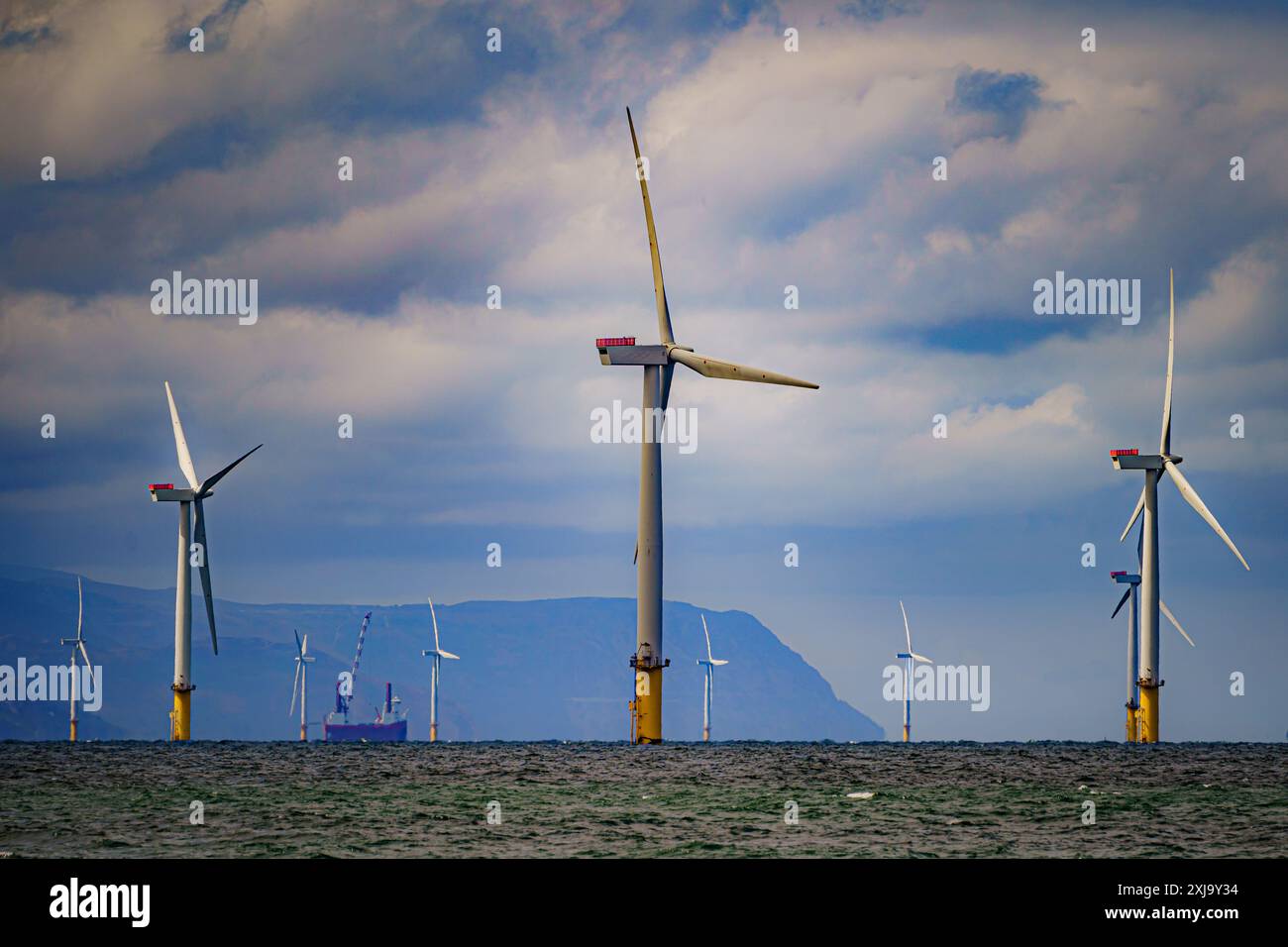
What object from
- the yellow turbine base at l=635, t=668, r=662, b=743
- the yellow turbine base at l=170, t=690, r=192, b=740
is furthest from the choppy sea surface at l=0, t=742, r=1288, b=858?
the yellow turbine base at l=170, t=690, r=192, b=740

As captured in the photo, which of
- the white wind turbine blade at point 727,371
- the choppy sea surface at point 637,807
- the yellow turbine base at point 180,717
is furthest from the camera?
the yellow turbine base at point 180,717

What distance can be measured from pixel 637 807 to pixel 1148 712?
112881 millimetres

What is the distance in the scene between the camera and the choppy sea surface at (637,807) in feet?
217

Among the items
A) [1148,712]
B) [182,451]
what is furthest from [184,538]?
[1148,712]

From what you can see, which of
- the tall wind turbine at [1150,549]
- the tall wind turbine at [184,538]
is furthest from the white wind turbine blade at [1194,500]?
the tall wind turbine at [184,538]

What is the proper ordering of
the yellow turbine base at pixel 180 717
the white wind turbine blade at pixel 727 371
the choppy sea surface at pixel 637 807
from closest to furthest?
the choppy sea surface at pixel 637 807
the white wind turbine blade at pixel 727 371
the yellow turbine base at pixel 180 717

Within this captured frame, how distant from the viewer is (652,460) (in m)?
147

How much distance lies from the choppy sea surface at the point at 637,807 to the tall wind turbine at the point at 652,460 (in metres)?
7.51

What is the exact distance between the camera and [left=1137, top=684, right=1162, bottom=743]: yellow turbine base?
18350 centimetres

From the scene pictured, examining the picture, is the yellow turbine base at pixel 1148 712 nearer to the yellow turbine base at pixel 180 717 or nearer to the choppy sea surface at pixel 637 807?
the choppy sea surface at pixel 637 807

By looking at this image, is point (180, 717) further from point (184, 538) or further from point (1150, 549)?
point (1150, 549)

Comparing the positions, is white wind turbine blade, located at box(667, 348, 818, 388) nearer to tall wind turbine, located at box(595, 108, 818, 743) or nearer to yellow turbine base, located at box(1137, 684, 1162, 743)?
tall wind turbine, located at box(595, 108, 818, 743)
